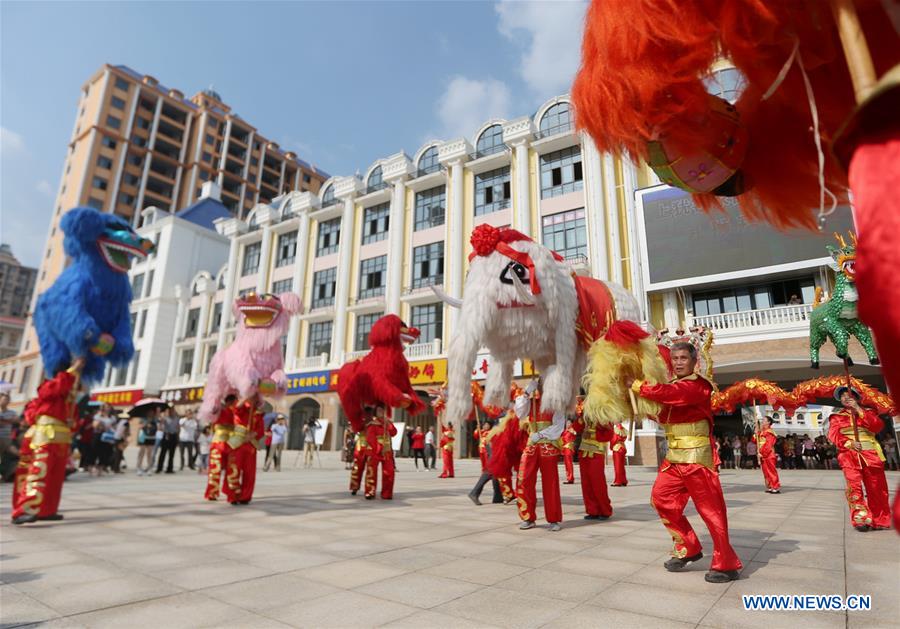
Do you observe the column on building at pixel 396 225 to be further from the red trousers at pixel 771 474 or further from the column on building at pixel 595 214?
the red trousers at pixel 771 474

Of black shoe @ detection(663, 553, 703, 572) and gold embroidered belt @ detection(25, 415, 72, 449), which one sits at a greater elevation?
gold embroidered belt @ detection(25, 415, 72, 449)

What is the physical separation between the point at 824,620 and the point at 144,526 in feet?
16.5

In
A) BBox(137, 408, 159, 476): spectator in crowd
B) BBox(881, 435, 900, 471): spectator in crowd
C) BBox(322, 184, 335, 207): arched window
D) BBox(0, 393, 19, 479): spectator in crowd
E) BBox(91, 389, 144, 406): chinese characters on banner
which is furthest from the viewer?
BBox(91, 389, 144, 406): chinese characters on banner

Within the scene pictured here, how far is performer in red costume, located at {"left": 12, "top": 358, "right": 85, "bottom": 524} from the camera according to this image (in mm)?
4406

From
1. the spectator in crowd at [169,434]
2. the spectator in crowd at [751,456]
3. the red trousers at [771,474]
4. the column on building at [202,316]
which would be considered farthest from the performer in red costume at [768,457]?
the column on building at [202,316]

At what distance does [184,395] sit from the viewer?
1110 inches

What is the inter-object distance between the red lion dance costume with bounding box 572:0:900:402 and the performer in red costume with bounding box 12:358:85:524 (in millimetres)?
5155

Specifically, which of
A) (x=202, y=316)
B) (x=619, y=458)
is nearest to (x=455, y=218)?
(x=619, y=458)

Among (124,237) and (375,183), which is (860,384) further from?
(375,183)

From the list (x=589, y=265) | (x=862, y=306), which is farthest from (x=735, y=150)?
(x=589, y=265)

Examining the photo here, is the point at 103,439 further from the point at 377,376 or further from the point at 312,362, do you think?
the point at 312,362

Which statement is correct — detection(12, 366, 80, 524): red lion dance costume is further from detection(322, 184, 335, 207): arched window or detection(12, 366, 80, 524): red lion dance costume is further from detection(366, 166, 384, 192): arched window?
detection(322, 184, 335, 207): arched window

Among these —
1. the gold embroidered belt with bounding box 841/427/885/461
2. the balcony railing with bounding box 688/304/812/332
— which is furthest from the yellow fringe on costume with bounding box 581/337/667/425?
the balcony railing with bounding box 688/304/812/332

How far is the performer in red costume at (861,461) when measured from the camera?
15.0ft
